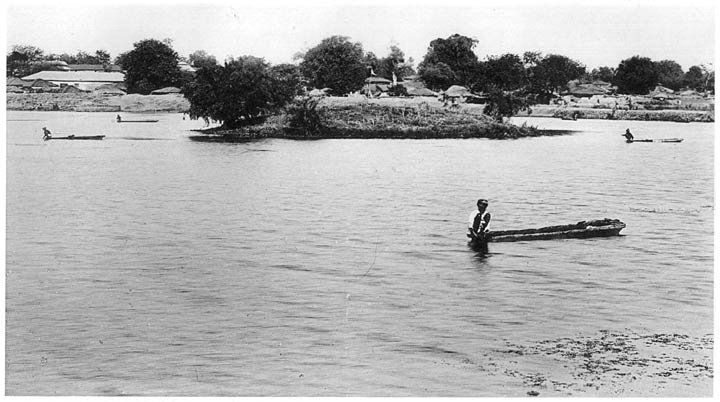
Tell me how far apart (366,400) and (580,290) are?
7035 millimetres

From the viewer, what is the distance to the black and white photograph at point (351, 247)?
13.3 meters

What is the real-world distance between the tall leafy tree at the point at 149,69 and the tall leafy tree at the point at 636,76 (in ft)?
96.6

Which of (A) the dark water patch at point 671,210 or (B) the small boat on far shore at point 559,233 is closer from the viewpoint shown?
(B) the small boat on far shore at point 559,233

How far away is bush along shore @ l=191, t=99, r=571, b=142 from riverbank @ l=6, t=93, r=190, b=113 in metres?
9.40

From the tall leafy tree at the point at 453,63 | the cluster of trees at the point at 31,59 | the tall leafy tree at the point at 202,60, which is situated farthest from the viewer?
the tall leafy tree at the point at 453,63

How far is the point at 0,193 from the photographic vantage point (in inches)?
628

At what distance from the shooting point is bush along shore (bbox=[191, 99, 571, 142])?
57125 mm

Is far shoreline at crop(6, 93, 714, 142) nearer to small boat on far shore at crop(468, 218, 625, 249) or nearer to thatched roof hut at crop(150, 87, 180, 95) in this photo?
thatched roof hut at crop(150, 87, 180, 95)

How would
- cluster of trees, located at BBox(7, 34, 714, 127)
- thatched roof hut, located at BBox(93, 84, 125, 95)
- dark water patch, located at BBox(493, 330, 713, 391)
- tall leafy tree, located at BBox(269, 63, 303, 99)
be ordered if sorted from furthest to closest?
thatched roof hut, located at BBox(93, 84, 125, 95)
tall leafy tree, located at BBox(269, 63, 303, 99)
cluster of trees, located at BBox(7, 34, 714, 127)
dark water patch, located at BBox(493, 330, 713, 391)

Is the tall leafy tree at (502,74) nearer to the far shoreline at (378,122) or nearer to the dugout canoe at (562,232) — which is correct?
the far shoreline at (378,122)

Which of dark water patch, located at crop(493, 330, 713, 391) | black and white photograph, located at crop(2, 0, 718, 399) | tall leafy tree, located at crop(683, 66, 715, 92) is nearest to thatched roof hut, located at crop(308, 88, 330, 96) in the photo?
black and white photograph, located at crop(2, 0, 718, 399)

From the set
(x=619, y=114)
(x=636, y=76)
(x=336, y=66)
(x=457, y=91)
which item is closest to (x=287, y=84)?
(x=336, y=66)

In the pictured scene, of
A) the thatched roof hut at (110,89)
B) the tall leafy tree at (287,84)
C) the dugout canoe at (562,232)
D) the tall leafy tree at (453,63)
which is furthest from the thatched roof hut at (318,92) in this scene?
the dugout canoe at (562,232)

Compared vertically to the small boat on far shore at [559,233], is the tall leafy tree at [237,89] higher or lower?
higher
